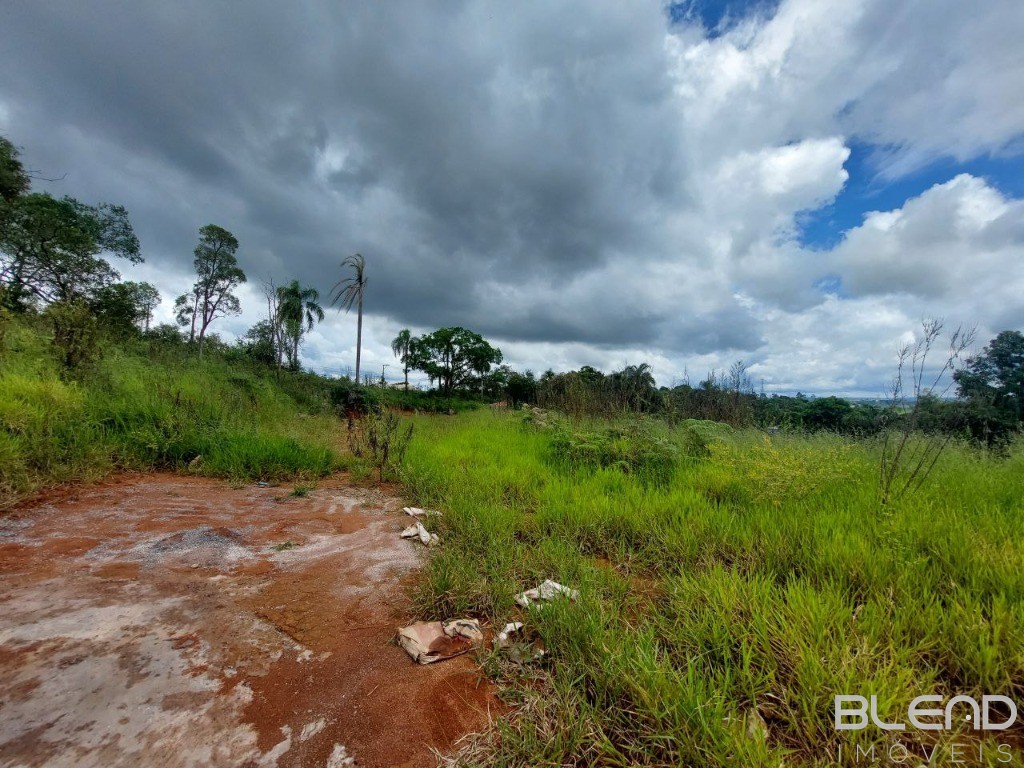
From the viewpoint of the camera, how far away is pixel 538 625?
189cm

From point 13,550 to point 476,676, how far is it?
3.17 meters

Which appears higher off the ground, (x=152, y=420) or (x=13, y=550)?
(x=152, y=420)

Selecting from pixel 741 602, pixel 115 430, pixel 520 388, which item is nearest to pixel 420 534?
pixel 741 602

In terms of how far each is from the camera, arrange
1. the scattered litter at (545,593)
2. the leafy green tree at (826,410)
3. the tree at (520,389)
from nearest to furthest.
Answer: the scattered litter at (545,593) → the leafy green tree at (826,410) → the tree at (520,389)

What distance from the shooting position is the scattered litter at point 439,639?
174 centimetres

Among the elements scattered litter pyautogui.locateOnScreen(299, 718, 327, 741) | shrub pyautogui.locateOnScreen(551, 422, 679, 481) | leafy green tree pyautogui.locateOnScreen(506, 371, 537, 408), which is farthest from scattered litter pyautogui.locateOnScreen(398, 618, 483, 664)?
leafy green tree pyautogui.locateOnScreen(506, 371, 537, 408)

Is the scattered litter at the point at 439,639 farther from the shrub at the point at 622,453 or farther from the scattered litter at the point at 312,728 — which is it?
the shrub at the point at 622,453

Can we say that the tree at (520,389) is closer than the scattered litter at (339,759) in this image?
No

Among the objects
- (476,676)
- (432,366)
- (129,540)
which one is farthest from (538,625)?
(432,366)

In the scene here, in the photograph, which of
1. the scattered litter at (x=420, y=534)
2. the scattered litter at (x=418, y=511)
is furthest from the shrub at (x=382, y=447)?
the scattered litter at (x=420, y=534)

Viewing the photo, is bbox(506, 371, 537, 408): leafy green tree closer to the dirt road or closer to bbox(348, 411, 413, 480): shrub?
bbox(348, 411, 413, 480): shrub

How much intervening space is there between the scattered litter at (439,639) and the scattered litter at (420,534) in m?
1.09

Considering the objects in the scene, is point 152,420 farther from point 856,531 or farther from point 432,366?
point 432,366

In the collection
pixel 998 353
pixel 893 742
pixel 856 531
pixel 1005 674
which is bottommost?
pixel 893 742
